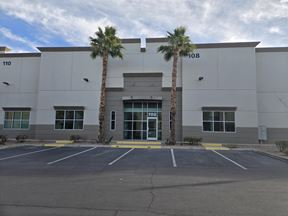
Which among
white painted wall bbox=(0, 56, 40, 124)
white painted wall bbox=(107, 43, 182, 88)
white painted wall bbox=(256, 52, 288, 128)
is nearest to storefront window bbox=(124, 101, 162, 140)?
white painted wall bbox=(107, 43, 182, 88)

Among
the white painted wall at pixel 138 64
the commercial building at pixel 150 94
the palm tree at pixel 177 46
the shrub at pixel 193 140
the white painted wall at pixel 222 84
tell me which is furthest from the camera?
the white painted wall at pixel 138 64

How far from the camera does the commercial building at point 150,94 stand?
24.9 metres

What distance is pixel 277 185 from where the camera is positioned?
25.7 feet

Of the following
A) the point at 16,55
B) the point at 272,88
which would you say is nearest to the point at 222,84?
the point at 272,88

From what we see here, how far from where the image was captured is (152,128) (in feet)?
86.6

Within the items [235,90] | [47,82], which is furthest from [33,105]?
[235,90]

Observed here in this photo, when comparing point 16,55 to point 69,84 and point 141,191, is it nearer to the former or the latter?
point 69,84

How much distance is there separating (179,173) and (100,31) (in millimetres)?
18730

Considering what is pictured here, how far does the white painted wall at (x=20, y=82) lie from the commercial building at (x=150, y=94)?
0.12 meters

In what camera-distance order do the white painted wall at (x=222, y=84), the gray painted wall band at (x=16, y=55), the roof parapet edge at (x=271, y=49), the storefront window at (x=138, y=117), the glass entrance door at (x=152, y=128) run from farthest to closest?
1. the gray painted wall band at (x=16, y=55)
2. the storefront window at (x=138, y=117)
3. the glass entrance door at (x=152, y=128)
4. the roof parapet edge at (x=271, y=49)
5. the white painted wall at (x=222, y=84)

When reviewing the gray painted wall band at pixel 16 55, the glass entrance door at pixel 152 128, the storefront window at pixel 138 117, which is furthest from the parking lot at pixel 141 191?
the gray painted wall band at pixel 16 55

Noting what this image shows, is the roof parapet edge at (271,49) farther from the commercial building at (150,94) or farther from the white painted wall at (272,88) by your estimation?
the white painted wall at (272,88)

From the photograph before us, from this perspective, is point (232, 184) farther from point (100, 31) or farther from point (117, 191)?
point (100, 31)

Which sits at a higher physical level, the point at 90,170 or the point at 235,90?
the point at 235,90
